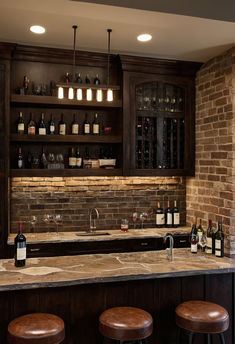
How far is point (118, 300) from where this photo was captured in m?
2.73

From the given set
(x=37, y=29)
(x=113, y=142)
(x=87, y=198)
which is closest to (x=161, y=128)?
(x=113, y=142)

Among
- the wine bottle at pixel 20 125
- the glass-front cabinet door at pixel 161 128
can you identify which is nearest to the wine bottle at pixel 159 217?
the glass-front cabinet door at pixel 161 128

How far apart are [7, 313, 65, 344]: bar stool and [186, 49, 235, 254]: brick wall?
7.72 feet

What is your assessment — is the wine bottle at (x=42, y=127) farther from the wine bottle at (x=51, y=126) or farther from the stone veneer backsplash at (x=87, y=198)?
the stone veneer backsplash at (x=87, y=198)

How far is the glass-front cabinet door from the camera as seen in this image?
4.57 metres

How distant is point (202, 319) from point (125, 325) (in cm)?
53

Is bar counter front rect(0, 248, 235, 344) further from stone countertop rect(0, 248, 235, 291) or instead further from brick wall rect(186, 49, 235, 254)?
brick wall rect(186, 49, 235, 254)

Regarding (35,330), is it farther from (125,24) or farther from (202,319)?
(125,24)

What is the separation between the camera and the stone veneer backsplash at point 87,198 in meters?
4.53

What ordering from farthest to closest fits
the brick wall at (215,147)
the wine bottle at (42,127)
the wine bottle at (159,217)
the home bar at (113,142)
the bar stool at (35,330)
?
the wine bottle at (159,217), the wine bottle at (42,127), the brick wall at (215,147), the home bar at (113,142), the bar stool at (35,330)

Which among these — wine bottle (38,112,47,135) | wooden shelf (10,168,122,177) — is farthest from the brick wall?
wine bottle (38,112,47,135)

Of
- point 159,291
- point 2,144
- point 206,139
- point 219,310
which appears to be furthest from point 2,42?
point 219,310

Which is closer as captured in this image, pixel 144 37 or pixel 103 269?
pixel 103 269

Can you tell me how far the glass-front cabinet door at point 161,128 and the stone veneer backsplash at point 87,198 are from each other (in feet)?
1.21
